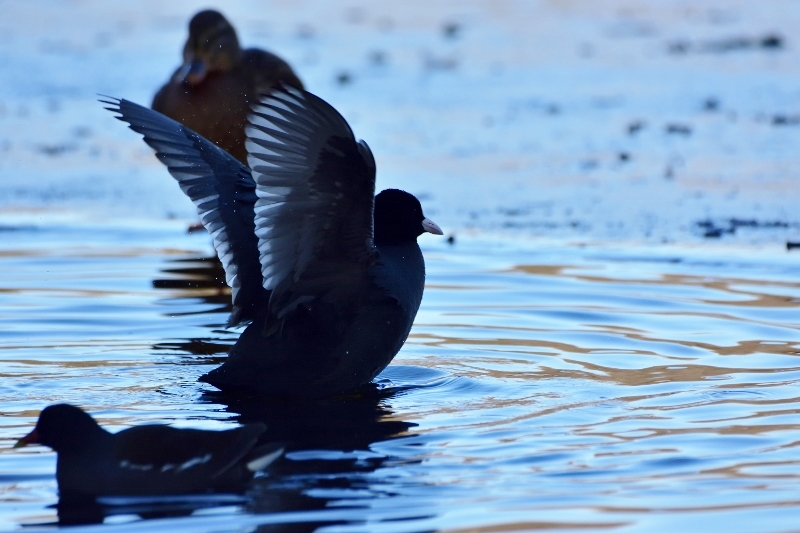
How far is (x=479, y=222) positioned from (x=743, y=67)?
6888mm

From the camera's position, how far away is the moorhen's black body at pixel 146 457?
14.8 ft

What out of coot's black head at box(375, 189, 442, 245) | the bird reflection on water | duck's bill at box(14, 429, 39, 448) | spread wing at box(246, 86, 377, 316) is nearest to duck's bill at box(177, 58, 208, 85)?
the bird reflection on water

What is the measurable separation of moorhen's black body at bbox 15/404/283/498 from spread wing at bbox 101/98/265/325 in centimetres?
133

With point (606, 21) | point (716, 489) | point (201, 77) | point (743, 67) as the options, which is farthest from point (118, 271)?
point (606, 21)

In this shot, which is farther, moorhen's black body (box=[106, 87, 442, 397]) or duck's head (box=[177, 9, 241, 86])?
duck's head (box=[177, 9, 241, 86])

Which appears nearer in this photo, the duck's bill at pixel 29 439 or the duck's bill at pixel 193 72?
the duck's bill at pixel 29 439

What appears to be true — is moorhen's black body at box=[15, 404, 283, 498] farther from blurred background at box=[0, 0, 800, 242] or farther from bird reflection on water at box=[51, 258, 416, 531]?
blurred background at box=[0, 0, 800, 242]

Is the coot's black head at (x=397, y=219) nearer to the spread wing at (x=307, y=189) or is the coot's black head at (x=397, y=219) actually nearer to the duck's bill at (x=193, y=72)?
the spread wing at (x=307, y=189)

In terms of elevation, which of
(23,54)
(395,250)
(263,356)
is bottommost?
(263,356)

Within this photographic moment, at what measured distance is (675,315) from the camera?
742 centimetres

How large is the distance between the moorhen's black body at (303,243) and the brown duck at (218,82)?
3.69 m

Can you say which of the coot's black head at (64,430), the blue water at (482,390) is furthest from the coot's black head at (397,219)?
the coot's black head at (64,430)

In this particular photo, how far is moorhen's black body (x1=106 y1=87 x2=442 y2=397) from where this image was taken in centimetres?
516

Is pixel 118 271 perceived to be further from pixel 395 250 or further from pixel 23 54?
pixel 23 54
